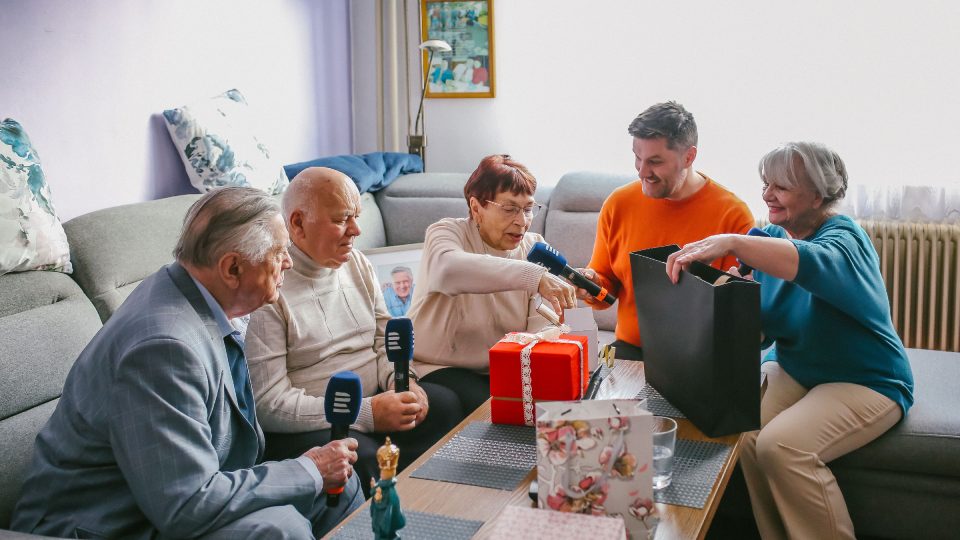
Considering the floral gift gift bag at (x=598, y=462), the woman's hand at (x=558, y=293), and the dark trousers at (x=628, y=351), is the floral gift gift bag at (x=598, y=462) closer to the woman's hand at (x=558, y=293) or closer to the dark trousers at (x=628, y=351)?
the woman's hand at (x=558, y=293)

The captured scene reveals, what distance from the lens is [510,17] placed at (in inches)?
159

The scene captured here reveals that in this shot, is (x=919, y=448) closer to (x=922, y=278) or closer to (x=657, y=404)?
(x=657, y=404)

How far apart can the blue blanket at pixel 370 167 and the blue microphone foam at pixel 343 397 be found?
1.96 m

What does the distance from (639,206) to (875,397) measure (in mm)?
858

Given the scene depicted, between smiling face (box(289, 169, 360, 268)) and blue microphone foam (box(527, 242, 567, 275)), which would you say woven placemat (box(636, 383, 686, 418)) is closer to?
blue microphone foam (box(527, 242, 567, 275))

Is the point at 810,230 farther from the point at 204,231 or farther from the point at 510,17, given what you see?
the point at 510,17

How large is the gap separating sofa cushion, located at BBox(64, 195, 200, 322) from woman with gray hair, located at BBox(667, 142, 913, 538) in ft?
5.34

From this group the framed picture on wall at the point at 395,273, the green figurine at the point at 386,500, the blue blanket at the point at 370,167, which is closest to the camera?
the green figurine at the point at 386,500

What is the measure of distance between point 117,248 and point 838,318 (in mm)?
1856

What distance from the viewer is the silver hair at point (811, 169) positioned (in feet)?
6.95

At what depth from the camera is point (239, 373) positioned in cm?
169

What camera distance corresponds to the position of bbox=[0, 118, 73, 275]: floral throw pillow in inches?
79.0

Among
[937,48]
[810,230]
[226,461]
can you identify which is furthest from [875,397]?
[937,48]

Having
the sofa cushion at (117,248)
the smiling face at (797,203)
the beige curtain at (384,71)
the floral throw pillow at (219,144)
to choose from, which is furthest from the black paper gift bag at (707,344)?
the beige curtain at (384,71)
